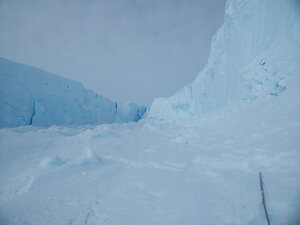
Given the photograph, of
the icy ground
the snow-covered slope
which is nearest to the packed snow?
the icy ground

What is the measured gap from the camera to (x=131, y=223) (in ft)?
8.21

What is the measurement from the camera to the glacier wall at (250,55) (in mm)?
7574

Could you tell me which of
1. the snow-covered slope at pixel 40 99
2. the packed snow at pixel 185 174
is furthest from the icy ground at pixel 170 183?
the snow-covered slope at pixel 40 99

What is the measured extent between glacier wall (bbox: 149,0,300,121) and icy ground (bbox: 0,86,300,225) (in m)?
2.56

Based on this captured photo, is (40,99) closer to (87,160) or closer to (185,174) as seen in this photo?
(87,160)

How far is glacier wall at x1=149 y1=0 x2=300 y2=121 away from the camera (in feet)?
24.8

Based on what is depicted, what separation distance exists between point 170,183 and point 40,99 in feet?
51.4

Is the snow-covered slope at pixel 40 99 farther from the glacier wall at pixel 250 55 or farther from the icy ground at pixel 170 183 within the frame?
the glacier wall at pixel 250 55

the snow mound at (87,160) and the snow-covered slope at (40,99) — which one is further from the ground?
the snow-covered slope at (40,99)

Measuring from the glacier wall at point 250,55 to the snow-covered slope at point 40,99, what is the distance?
1232 centimetres

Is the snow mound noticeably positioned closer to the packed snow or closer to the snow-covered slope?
the packed snow

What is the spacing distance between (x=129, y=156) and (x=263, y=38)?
997 cm

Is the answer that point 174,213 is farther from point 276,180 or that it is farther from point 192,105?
point 192,105

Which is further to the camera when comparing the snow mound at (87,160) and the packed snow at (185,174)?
the snow mound at (87,160)
